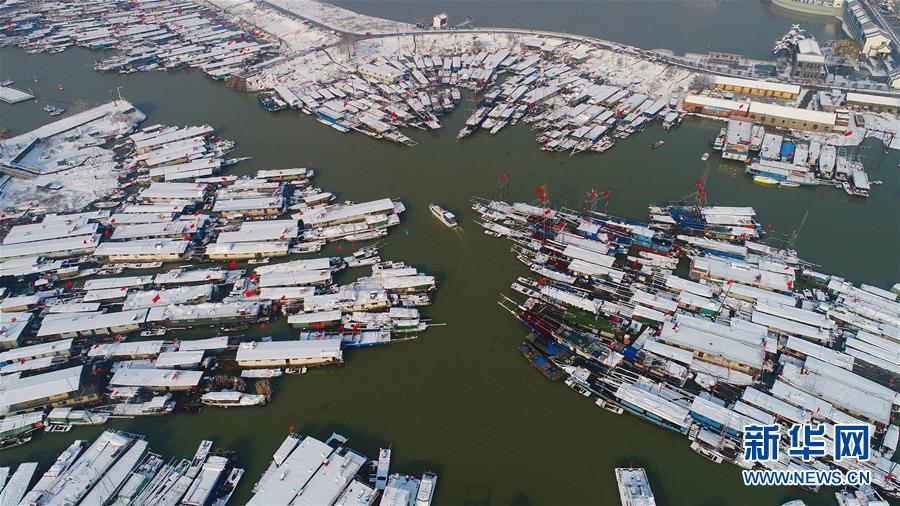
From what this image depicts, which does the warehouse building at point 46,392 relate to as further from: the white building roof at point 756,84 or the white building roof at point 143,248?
the white building roof at point 756,84

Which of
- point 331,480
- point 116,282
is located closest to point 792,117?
point 331,480

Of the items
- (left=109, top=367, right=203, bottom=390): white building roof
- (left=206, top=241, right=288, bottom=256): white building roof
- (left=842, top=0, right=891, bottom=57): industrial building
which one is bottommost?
(left=109, top=367, right=203, bottom=390): white building roof

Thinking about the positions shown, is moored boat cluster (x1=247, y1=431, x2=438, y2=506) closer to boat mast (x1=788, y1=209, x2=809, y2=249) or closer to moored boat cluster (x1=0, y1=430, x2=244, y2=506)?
moored boat cluster (x1=0, y1=430, x2=244, y2=506)

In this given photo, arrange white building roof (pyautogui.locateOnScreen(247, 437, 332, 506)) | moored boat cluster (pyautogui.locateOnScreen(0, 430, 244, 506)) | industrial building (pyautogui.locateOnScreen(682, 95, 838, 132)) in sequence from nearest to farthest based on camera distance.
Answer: white building roof (pyautogui.locateOnScreen(247, 437, 332, 506)) → moored boat cluster (pyautogui.locateOnScreen(0, 430, 244, 506)) → industrial building (pyautogui.locateOnScreen(682, 95, 838, 132))

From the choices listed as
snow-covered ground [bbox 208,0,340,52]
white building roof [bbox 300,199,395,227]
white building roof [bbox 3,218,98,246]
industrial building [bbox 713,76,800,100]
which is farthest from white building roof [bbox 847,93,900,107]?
white building roof [bbox 3,218,98,246]

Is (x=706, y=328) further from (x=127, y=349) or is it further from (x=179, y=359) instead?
(x=127, y=349)

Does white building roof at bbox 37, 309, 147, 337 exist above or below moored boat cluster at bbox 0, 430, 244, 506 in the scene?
above

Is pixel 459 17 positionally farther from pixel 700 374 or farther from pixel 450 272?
pixel 700 374
